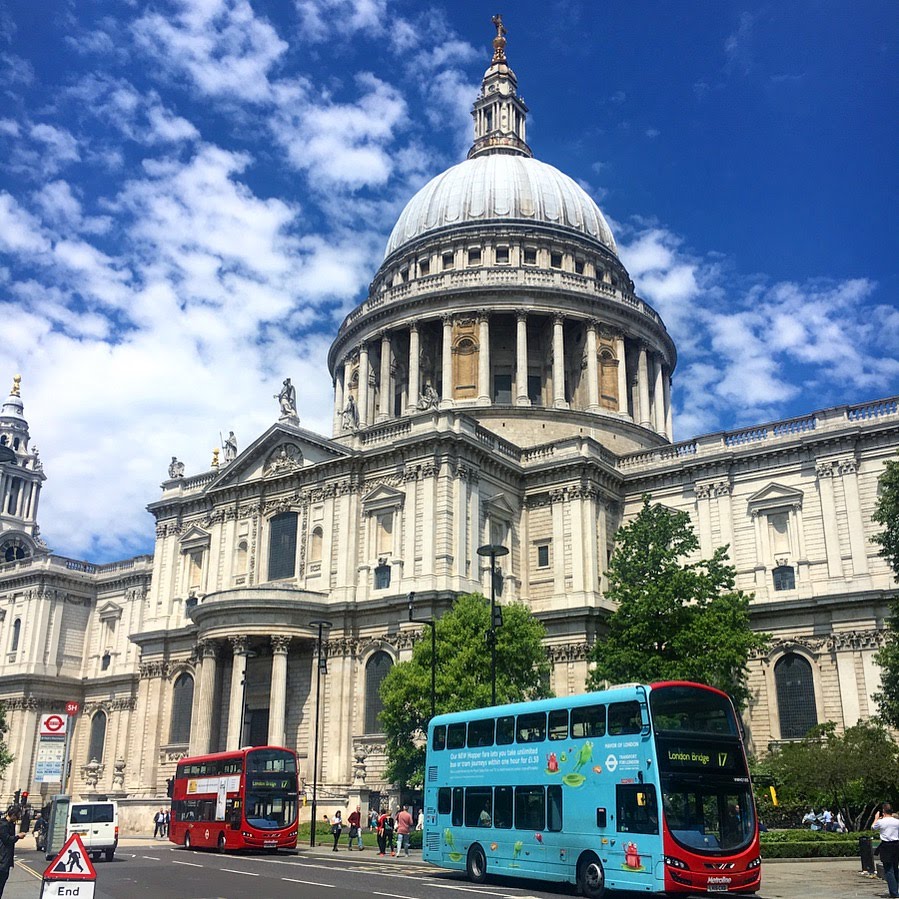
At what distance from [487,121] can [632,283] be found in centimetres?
2153

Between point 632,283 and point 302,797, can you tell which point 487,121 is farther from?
point 302,797

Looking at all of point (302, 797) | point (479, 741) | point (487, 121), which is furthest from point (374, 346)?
point (479, 741)

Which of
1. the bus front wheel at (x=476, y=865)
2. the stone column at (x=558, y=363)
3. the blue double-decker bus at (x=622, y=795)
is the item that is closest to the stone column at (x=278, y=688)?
the bus front wheel at (x=476, y=865)

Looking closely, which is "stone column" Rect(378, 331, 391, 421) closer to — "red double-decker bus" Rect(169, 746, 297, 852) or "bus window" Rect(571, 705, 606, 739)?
"red double-decker bus" Rect(169, 746, 297, 852)

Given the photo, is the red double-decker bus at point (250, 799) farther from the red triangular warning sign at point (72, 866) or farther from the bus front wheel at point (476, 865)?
the red triangular warning sign at point (72, 866)

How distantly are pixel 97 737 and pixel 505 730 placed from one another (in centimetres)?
5811

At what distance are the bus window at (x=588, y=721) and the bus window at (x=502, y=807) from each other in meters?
3.44

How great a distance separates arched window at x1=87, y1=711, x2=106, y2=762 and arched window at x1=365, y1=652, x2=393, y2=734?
32.3 meters

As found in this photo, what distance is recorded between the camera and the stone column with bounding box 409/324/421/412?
70375 millimetres

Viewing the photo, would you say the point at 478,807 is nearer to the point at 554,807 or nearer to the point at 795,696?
the point at 554,807

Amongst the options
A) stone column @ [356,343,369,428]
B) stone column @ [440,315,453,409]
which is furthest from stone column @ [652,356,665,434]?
stone column @ [356,343,369,428]

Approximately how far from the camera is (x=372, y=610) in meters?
52.8

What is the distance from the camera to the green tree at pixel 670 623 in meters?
42.8

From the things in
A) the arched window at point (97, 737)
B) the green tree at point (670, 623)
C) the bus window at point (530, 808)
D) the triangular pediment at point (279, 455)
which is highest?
the triangular pediment at point (279, 455)
